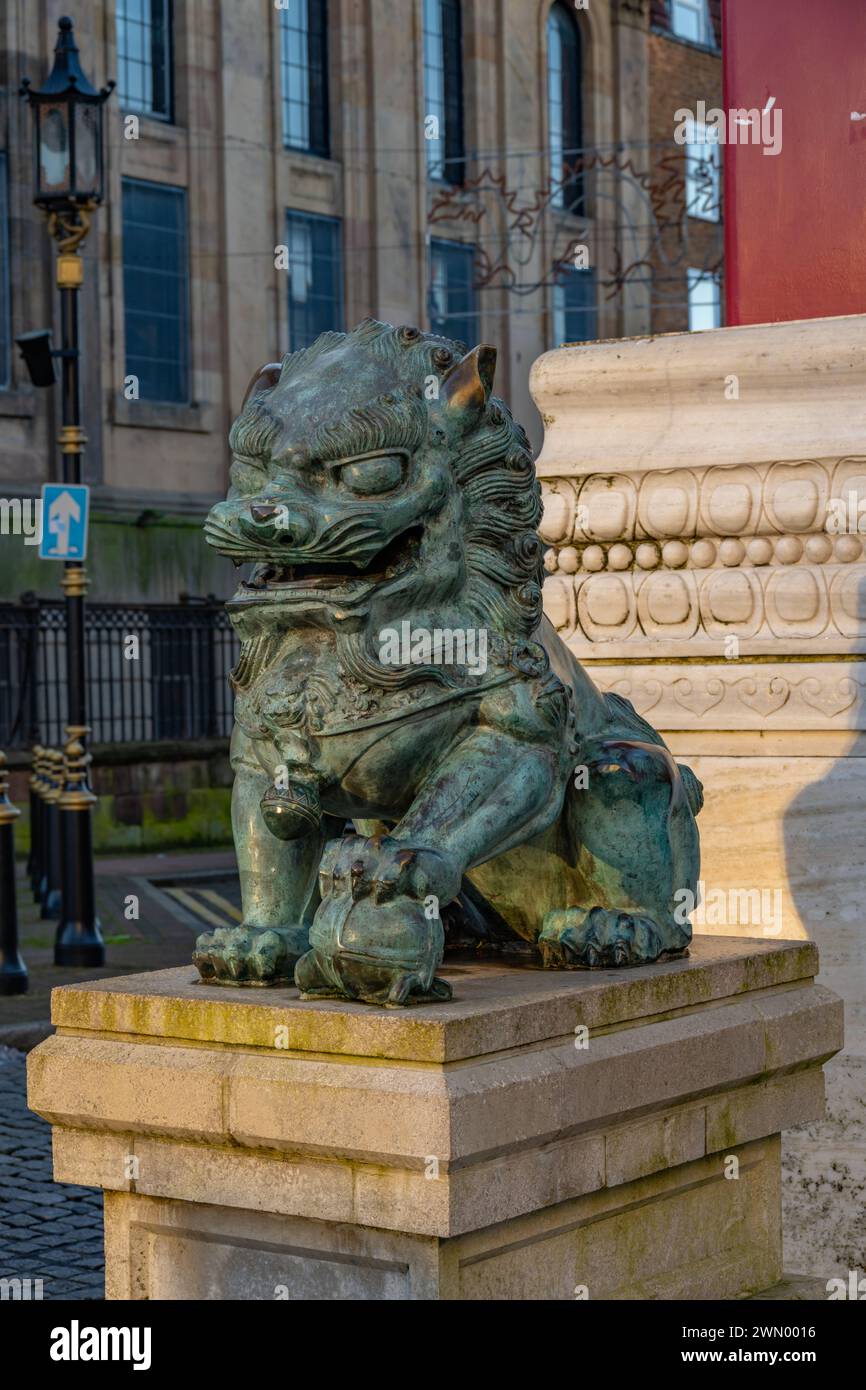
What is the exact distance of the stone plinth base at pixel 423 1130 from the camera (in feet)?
9.68

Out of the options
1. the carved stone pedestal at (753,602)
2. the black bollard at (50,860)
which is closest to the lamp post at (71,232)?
the black bollard at (50,860)

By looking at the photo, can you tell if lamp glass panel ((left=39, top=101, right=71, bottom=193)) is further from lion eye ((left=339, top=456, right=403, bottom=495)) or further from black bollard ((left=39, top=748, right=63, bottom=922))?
lion eye ((left=339, top=456, right=403, bottom=495))

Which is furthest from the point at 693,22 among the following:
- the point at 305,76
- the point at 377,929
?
the point at 377,929

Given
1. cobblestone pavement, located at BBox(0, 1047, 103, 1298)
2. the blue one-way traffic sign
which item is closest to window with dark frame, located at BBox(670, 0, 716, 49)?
the blue one-way traffic sign

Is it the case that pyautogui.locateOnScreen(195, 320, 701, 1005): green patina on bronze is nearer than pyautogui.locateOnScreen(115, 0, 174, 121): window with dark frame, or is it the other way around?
pyautogui.locateOnScreen(195, 320, 701, 1005): green patina on bronze

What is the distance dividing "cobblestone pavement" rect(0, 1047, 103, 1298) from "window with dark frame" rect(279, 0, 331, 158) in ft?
68.9

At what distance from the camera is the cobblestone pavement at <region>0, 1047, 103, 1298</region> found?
5879mm

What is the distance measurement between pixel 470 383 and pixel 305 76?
25069 mm

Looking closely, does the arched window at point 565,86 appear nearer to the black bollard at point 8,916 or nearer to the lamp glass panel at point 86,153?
the lamp glass panel at point 86,153

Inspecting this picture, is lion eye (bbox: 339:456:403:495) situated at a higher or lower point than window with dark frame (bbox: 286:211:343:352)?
lower

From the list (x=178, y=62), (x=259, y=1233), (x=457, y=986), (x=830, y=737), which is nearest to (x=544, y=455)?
(x=830, y=737)

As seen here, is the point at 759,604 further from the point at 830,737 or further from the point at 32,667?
the point at 32,667

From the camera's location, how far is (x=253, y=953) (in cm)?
331

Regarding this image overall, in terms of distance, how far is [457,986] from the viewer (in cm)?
329
